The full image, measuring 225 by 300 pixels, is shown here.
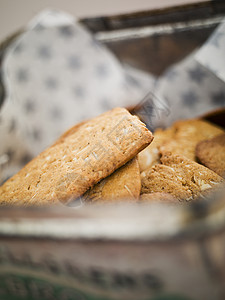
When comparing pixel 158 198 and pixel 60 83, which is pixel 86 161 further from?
pixel 60 83

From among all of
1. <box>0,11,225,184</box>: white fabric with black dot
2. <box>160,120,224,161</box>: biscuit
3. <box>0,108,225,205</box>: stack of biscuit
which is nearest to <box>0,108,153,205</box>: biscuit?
<box>0,108,225,205</box>: stack of biscuit

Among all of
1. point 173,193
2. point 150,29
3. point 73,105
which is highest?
point 150,29

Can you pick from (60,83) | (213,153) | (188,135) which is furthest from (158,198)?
(60,83)

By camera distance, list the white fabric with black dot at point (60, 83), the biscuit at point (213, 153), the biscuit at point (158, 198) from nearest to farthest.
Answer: the biscuit at point (158, 198)
the biscuit at point (213, 153)
the white fabric with black dot at point (60, 83)

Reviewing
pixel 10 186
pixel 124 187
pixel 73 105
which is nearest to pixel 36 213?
pixel 124 187

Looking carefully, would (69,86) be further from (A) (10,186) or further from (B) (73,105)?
(A) (10,186)

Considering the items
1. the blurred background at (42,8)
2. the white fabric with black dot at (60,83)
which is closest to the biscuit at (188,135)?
the white fabric with black dot at (60,83)

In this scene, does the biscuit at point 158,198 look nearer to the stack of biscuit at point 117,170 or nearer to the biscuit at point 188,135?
the stack of biscuit at point 117,170
